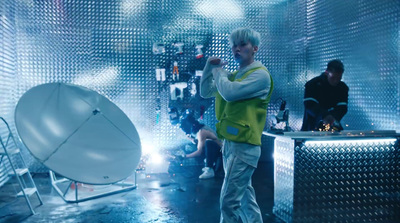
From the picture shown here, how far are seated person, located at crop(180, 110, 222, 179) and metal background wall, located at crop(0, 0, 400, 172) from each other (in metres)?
0.63

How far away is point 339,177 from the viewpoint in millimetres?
3783

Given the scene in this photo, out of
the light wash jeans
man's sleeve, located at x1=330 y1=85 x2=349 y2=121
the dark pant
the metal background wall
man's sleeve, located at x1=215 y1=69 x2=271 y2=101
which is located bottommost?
the dark pant

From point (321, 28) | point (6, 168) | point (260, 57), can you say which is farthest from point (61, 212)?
point (321, 28)

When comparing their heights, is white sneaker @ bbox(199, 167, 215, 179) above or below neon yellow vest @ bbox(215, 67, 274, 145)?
below

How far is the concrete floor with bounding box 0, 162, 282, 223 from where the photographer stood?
13.5ft

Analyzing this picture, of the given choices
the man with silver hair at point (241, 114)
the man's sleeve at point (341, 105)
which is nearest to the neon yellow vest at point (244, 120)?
the man with silver hair at point (241, 114)

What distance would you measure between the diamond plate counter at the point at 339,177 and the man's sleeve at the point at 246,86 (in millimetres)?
1322

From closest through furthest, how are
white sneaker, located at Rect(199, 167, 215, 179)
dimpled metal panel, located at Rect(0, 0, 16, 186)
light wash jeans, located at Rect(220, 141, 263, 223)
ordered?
1. light wash jeans, located at Rect(220, 141, 263, 223)
2. dimpled metal panel, located at Rect(0, 0, 16, 186)
3. white sneaker, located at Rect(199, 167, 215, 179)

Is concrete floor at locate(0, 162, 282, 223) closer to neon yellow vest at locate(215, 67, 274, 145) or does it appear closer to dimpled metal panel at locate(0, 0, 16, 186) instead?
dimpled metal panel at locate(0, 0, 16, 186)

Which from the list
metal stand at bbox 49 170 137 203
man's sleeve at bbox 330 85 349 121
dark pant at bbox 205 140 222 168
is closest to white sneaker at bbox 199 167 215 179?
dark pant at bbox 205 140 222 168

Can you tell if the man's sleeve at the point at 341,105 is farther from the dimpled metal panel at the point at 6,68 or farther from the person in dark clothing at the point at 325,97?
the dimpled metal panel at the point at 6,68

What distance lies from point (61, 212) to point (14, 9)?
4747 millimetres

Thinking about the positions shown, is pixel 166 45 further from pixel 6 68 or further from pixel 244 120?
pixel 244 120

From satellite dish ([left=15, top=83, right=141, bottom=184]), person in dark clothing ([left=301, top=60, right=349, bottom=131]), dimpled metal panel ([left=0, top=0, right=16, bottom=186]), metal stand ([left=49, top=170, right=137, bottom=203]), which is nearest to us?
satellite dish ([left=15, top=83, right=141, bottom=184])
